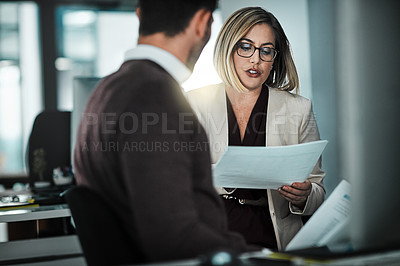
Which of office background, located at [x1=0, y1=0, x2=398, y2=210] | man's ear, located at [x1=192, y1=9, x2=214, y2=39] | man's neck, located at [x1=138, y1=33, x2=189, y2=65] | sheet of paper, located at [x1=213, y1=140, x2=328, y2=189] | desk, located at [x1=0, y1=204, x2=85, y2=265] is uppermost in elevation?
office background, located at [x1=0, y1=0, x2=398, y2=210]

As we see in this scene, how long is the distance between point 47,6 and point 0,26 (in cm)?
58

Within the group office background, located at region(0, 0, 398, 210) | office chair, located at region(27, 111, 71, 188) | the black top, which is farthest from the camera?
office background, located at region(0, 0, 398, 210)

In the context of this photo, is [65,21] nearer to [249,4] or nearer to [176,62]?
[249,4]

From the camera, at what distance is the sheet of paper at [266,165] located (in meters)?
1.33

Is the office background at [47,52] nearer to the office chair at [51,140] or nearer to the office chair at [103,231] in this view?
the office chair at [51,140]

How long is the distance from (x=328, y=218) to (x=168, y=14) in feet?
2.37

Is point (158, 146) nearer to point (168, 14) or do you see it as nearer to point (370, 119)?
point (168, 14)

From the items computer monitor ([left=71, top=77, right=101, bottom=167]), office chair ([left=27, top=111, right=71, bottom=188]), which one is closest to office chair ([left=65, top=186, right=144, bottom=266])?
computer monitor ([left=71, top=77, right=101, bottom=167])

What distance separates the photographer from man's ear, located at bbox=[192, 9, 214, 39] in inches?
41.7

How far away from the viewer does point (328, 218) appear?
1286mm

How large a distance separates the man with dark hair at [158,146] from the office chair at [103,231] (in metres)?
0.02

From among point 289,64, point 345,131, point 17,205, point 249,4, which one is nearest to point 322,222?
point 345,131

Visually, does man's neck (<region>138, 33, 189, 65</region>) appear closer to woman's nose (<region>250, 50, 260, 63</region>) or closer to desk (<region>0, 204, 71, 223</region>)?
woman's nose (<region>250, 50, 260, 63</region>)

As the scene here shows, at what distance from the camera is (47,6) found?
525 centimetres
